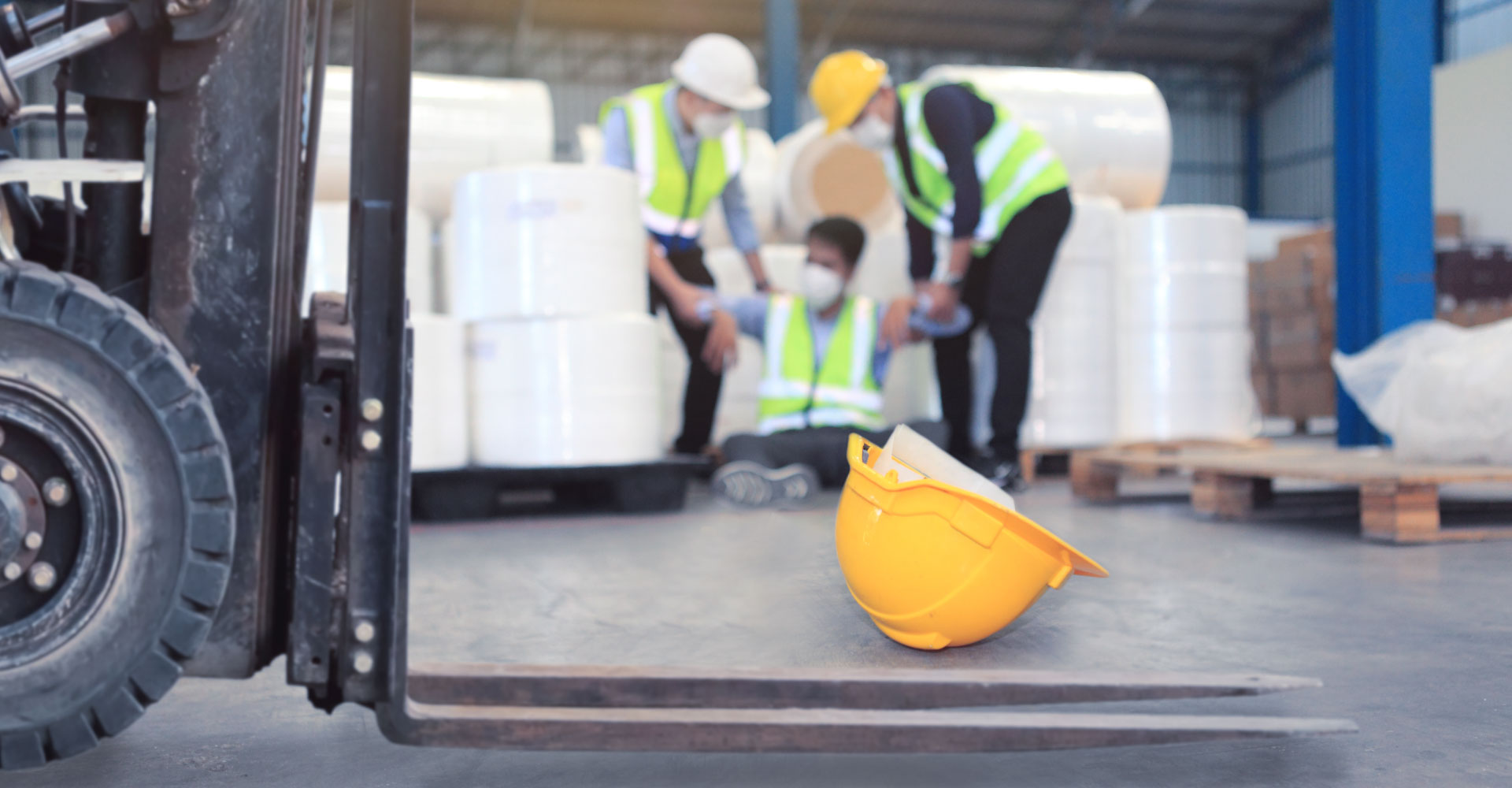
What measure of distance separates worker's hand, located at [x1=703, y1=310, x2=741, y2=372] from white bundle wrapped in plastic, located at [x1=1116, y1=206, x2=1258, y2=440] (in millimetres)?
1790

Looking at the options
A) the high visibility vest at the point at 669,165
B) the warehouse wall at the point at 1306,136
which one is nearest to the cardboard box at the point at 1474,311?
the high visibility vest at the point at 669,165

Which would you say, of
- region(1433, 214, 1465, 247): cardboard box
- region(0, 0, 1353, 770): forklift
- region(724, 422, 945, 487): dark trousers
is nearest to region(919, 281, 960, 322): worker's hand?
region(724, 422, 945, 487): dark trousers

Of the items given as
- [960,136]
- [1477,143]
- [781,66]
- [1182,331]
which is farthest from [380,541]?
[1477,143]

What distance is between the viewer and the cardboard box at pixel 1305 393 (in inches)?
358

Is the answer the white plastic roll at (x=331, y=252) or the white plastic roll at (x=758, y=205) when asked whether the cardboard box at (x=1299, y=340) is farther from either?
the white plastic roll at (x=331, y=252)

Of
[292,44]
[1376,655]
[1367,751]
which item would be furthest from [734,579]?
[292,44]

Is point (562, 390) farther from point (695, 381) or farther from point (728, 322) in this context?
point (695, 381)

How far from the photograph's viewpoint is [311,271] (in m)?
4.23

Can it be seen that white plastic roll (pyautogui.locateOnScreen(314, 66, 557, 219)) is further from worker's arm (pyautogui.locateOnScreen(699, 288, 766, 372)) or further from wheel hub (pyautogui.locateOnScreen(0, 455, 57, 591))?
wheel hub (pyautogui.locateOnScreen(0, 455, 57, 591))

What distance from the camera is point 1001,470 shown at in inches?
179

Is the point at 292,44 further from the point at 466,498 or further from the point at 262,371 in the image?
the point at 466,498

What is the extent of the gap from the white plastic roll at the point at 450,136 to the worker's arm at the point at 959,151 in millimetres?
1779

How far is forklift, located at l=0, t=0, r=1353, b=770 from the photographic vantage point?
3.82 feet

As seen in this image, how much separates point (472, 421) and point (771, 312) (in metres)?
1.33
